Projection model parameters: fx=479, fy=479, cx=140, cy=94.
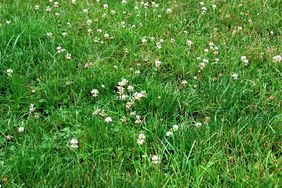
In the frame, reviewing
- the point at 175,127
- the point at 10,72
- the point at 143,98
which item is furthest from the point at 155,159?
the point at 10,72

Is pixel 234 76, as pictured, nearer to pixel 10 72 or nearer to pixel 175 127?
pixel 175 127

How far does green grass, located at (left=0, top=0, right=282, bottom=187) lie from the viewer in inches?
141

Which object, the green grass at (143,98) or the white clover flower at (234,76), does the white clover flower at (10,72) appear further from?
the white clover flower at (234,76)

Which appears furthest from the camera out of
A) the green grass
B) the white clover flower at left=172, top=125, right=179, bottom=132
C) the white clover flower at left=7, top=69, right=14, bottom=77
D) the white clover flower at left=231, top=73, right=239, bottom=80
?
the white clover flower at left=231, top=73, right=239, bottom=80

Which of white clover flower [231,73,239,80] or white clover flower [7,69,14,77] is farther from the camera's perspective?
white clover flower [231,73,239,80]

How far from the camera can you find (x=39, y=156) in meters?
3.65

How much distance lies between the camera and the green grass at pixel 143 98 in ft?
11.8

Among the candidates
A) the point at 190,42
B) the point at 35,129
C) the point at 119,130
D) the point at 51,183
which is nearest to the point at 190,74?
the point at 190,42

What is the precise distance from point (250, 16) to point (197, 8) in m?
0.75

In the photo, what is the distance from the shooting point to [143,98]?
4461 millimetres

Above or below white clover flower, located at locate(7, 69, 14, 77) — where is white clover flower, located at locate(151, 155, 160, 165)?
below

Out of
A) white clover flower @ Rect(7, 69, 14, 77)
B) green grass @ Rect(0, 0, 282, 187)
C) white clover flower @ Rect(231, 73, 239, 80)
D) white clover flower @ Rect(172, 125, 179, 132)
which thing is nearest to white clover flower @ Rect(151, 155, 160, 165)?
green grass @ Rect(0, 0, 282, 187)

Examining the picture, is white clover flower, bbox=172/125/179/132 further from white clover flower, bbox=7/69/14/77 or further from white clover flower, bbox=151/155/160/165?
white clover flower, bbox=7/69/14/77

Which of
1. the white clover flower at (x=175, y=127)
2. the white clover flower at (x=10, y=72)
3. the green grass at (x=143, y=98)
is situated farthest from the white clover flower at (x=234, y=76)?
the white clover flower at (x=10, y=72)
